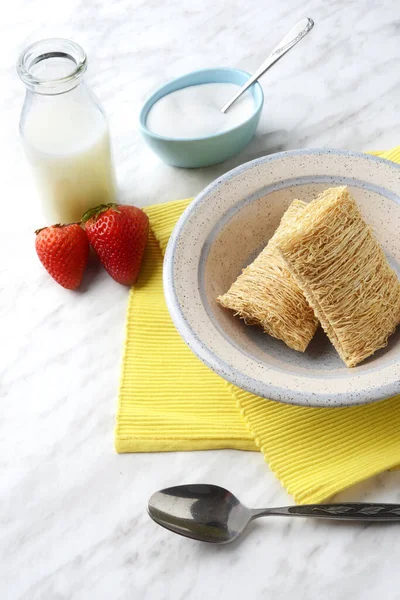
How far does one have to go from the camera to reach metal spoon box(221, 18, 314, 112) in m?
1.00

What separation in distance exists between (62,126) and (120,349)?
28 centimetres

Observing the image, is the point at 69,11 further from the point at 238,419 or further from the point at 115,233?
the point at 238,419

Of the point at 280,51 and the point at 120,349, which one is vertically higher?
the point at 280,51

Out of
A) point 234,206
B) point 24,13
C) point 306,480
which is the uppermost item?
point 24,13

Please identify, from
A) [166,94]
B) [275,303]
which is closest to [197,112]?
[166,94]

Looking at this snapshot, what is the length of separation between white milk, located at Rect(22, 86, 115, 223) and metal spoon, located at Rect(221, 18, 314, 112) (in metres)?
0.21

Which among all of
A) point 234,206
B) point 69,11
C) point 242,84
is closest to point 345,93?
point 242,84

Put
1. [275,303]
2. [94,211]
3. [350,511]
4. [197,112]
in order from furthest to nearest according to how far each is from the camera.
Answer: [197,112]
[94,211]
[275,303]
[350,511]

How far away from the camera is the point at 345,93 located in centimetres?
111

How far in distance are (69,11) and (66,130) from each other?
557 millimetres

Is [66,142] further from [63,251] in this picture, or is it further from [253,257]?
[253,257]

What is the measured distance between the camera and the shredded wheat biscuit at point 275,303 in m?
0.78

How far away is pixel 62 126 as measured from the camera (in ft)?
2.82

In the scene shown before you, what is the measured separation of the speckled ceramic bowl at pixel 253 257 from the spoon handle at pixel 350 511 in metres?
0.10
